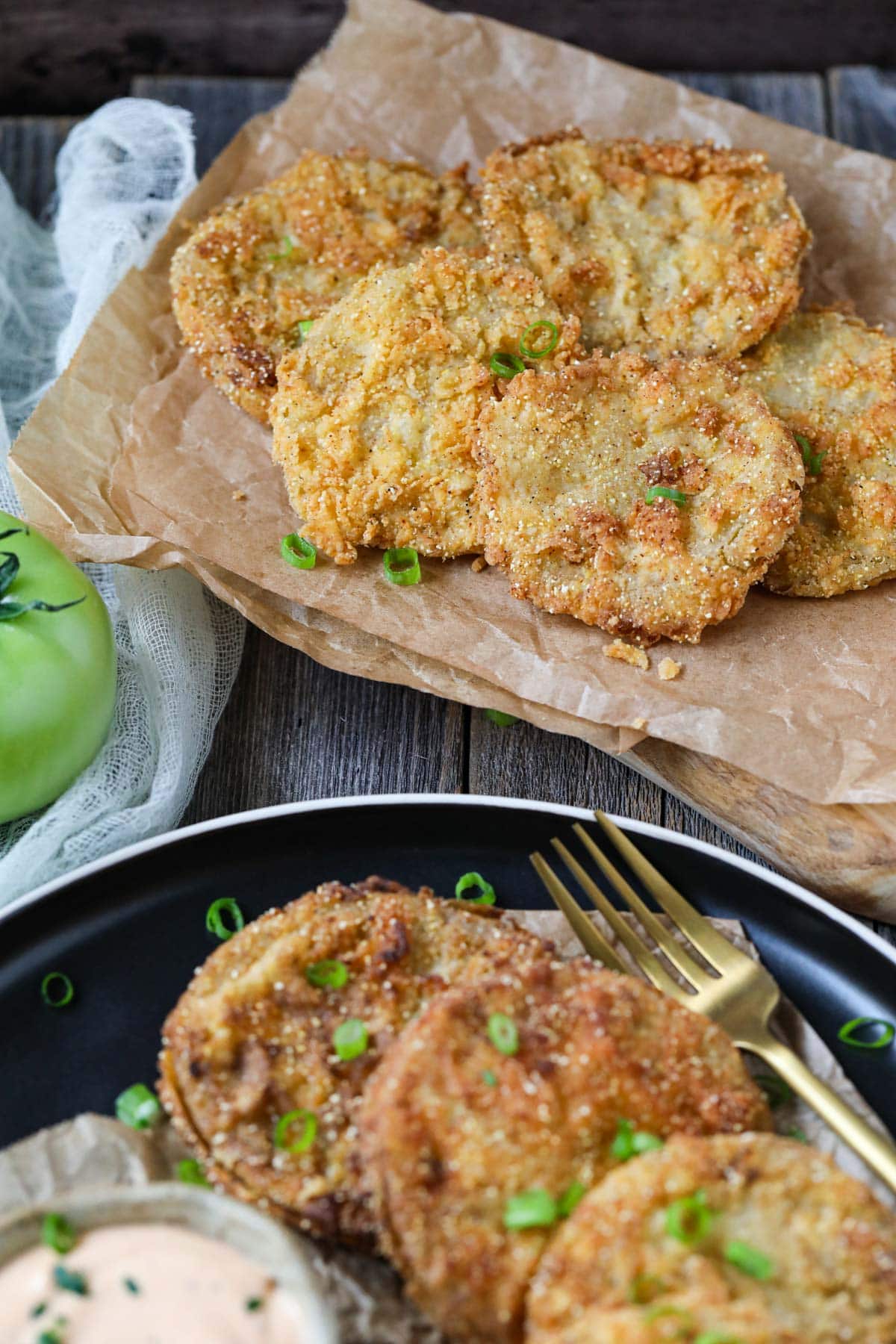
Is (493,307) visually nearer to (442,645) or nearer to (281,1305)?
(442,645)

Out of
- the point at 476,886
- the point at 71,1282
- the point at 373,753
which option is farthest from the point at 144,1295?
the point at 373,753

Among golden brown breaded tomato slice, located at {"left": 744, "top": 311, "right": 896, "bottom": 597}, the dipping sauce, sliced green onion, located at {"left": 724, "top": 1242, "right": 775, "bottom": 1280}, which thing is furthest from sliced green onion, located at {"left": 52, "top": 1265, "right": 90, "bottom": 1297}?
golden brown breaded tomato slice, located at {"left": 744, "top": 311, "right": 896, "bottom": 597}

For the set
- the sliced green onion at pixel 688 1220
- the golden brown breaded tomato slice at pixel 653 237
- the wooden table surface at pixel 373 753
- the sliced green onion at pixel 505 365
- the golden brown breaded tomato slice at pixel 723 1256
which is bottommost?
the wooden table surface at pixel 373 753

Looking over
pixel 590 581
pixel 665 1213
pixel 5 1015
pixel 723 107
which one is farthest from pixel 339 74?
pixel 665 1213

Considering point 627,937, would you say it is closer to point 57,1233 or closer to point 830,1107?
point 830,1107

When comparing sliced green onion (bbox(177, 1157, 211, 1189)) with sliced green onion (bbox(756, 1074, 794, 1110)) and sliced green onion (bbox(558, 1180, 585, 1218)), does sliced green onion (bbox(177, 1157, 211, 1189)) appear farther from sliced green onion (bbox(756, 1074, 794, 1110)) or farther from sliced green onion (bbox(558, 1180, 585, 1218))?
sliced green onion (bbox(756, 1074, 794, 1110))

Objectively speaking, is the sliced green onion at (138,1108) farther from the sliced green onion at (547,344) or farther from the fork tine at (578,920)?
the sliced green onion at (547,344)

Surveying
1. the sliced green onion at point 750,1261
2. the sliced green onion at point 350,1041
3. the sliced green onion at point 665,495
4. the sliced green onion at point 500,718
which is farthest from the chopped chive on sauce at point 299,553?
the sliced green onion at point 750,1261
